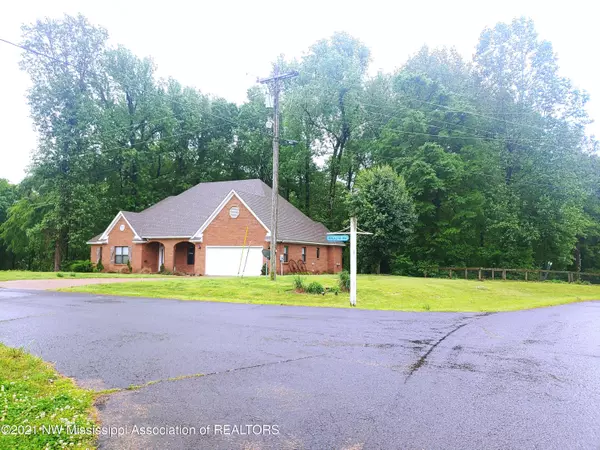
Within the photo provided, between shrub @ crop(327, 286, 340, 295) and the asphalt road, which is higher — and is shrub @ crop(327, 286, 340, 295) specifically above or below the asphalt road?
above

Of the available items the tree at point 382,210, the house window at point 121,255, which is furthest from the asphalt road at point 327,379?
the house window at point 121,255

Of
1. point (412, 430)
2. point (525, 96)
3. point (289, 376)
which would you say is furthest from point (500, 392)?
point (525, 96)

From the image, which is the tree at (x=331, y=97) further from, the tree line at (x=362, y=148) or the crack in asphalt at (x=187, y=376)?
the crack in asphalt at (x=187, y=376)

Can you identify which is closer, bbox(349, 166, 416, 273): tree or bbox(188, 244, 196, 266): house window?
bbox(349, 166, 416, 273): tree

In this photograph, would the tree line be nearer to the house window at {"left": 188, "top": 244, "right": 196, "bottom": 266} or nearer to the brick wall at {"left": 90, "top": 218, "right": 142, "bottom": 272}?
the brick wall at {"left": 90, "top": 218, "right": 142, "bottom": 272}

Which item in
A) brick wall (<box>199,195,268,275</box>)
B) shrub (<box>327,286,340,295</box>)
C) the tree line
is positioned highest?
the tree line

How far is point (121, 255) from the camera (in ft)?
121

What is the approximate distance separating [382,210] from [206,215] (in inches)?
533

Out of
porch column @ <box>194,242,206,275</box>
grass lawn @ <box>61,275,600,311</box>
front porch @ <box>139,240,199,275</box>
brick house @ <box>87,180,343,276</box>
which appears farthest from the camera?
front porch @ <box>139,240,199,275</box>

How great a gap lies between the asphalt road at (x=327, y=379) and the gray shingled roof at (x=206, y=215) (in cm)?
2194

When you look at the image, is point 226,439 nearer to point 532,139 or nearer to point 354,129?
point 532,139

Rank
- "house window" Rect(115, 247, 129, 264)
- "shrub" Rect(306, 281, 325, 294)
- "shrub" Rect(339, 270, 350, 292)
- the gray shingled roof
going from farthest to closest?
1. "house window" Rect(115, 247, 129, 264)
2. the gray shingled roof
3. "shrub" Rect(339, 270, 350, 292)
4. "shrub" Rect(306, 281, 325, 294)

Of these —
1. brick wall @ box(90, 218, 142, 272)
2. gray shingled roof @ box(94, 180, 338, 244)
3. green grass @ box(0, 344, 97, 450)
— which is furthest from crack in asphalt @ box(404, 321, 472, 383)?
brick wall @ box(90, 218, 142, 272)

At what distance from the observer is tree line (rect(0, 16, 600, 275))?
3706 cm
